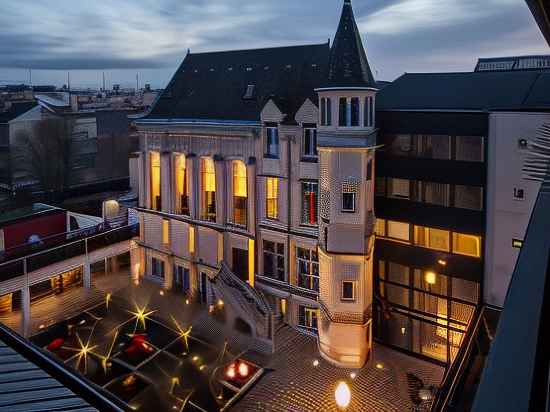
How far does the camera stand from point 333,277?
23312 millimetres

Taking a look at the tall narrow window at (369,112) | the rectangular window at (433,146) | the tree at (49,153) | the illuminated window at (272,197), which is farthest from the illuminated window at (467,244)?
the tree at (49,153)

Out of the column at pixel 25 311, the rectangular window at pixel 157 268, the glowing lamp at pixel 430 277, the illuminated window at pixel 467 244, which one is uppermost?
the illuminated window at pixel 467 244

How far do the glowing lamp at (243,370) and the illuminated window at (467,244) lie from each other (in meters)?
10.4

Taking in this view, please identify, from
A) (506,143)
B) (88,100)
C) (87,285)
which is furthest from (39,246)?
(88,100)

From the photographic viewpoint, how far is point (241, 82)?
3058 cm

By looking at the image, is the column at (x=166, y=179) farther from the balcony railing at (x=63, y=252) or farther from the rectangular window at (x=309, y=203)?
the rectangular window at (x=309, y=203)

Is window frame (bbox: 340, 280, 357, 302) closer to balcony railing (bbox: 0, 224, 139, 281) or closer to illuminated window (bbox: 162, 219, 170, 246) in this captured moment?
illuminated window (bbox: 162, 219, 170, 246)

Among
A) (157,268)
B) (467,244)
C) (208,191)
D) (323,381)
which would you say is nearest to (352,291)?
(323,381)

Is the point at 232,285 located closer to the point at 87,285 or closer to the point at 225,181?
the point at 225,181

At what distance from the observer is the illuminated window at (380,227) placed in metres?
24.6

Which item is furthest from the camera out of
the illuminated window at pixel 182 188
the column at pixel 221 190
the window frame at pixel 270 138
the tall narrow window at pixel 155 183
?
the tall narrow window at pixel 155 183

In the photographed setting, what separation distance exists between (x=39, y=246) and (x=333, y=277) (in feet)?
58.4

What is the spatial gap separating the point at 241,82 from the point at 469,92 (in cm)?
1268

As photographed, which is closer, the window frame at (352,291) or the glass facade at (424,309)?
the glass facade at (424,309)
